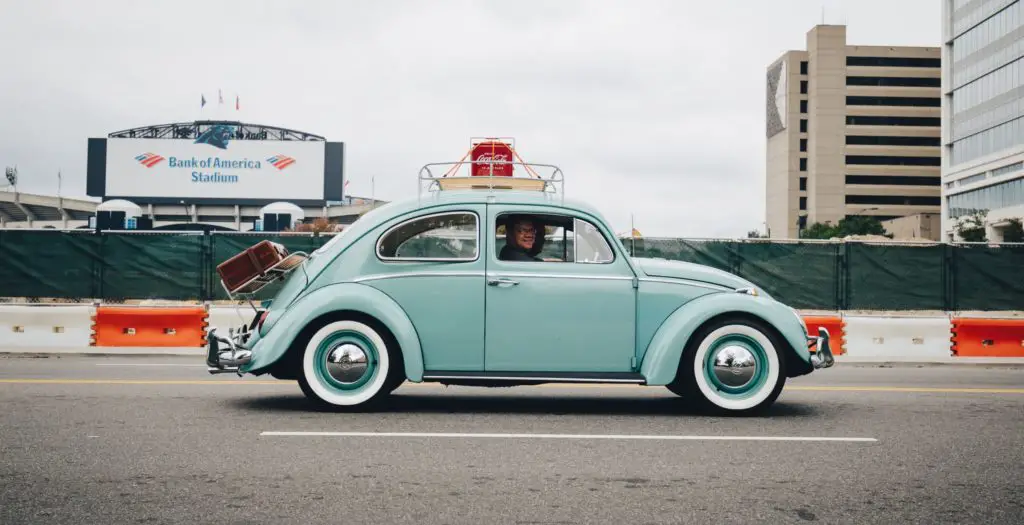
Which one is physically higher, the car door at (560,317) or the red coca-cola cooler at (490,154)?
the red coca-cola cooler at (490,154)

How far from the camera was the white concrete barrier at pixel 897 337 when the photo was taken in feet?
48.0

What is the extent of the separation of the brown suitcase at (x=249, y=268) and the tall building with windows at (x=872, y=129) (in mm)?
129139

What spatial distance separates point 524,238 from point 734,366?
6.56 feet

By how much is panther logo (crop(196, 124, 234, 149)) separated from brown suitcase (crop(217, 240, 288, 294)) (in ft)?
350

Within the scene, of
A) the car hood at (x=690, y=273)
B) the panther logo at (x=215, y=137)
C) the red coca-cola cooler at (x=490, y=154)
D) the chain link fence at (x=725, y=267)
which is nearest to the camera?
the car hood at (x=690, y=273)

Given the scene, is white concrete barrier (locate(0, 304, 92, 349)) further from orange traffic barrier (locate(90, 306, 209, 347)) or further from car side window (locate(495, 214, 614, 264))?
car side window (locate(495, 214, 614, 264))

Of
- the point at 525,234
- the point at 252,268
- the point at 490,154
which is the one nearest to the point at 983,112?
the point at 490,154

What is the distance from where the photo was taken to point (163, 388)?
9094 millimetres

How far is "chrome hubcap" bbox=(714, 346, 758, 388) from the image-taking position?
7.42 metres

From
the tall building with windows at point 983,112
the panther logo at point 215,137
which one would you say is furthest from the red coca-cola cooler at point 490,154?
the panther logo at point 215,137

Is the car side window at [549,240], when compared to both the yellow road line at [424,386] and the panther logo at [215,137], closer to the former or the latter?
the yellow road line at [424,386]

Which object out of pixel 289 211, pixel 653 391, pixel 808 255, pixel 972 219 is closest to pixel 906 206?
pixel 972 219

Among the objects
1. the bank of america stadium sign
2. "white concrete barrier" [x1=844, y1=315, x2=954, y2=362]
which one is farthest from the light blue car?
the bank of america stadium sign

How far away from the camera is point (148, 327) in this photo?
49.2 ft
